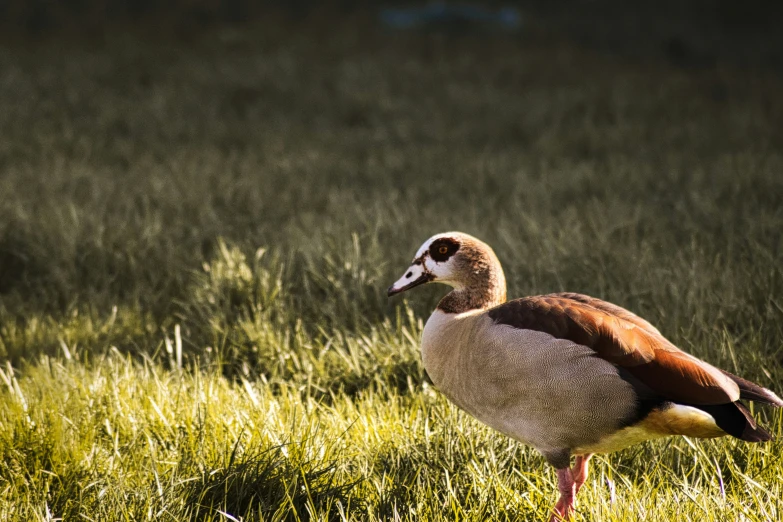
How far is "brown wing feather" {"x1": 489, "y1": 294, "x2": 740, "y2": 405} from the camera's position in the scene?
2.50 meters

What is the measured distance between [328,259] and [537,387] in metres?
2.16

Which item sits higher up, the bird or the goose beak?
the goose beak

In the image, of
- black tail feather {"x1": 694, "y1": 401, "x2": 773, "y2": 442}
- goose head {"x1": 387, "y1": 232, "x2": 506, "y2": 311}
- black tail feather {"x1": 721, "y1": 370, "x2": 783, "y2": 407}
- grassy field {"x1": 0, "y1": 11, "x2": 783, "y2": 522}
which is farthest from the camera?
goose head {"x1": 387, "y1": 232, "x2": 506, "y2": 311}

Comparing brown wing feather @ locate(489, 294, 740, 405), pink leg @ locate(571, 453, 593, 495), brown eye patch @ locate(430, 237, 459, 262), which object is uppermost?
brown eye patch @ locate(430, 237, 459, 262)

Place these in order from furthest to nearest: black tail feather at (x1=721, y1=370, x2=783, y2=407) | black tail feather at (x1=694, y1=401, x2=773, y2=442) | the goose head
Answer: the goose head
black tail feather at (x1=721, y1=370, x2=783, y2=407)
black tail feather at (x1=694, y1=401, x2=773, y2=442)

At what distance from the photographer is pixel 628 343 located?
8.57 ft

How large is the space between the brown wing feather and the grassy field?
0.34m

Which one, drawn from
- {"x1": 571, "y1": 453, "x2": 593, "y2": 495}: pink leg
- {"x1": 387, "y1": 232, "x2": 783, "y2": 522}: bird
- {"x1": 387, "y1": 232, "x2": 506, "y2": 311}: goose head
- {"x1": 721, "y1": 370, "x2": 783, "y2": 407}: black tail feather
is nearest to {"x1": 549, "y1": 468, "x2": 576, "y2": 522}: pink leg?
{"x1": 387, "y1": 232, "x2": 783, "y2": 522}: bird

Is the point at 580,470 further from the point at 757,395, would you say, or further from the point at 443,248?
the point at 443,248

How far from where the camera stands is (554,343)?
266cm

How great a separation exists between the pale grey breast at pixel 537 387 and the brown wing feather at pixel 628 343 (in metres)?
0.04

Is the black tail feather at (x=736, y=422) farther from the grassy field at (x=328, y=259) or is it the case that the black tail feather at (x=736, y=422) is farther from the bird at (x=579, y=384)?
the grassy field at (x=328, y=259)

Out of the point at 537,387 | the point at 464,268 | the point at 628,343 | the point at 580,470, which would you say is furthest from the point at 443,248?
the point at 580,470

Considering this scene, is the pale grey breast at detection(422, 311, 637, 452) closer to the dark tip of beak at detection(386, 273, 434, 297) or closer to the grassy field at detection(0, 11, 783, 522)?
the grassy field at detection(0, 11, 783, 522)
